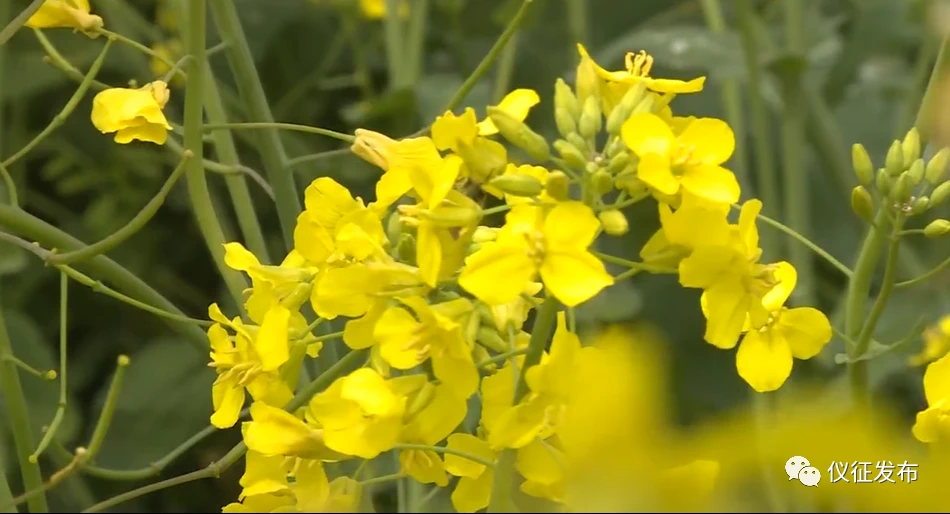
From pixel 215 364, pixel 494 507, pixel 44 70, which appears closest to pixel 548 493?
pixel 494 507

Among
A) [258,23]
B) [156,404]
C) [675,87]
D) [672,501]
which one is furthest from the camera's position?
[258,23]

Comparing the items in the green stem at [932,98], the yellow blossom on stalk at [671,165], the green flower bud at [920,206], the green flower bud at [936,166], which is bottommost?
the yellow blossom on stalk at [671,165]

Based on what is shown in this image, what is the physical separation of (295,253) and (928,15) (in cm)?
71

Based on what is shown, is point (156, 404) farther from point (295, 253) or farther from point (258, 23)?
point (295, 253)

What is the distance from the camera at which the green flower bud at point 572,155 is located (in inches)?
11.7

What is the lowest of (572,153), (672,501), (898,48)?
(672,501)

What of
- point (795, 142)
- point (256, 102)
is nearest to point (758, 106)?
point (795, 142)

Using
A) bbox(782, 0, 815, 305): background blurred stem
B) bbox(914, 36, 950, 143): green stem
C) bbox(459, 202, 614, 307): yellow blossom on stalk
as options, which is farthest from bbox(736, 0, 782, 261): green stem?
bbox(459, 202, 614, 307): yellow blossom on stalk

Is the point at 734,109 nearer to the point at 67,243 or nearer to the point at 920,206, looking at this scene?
the point at 920,206

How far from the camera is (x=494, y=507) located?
28cm

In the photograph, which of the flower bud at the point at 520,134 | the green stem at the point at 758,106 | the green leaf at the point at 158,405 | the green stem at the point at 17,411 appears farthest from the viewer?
the green leaf at the point at 158,405

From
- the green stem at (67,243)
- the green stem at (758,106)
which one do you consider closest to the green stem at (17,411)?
the green stem at (67,243)

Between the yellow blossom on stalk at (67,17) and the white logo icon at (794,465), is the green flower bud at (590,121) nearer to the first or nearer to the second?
the white logo icon at (794,465)

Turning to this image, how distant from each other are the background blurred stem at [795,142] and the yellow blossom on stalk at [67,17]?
1.72 feet
